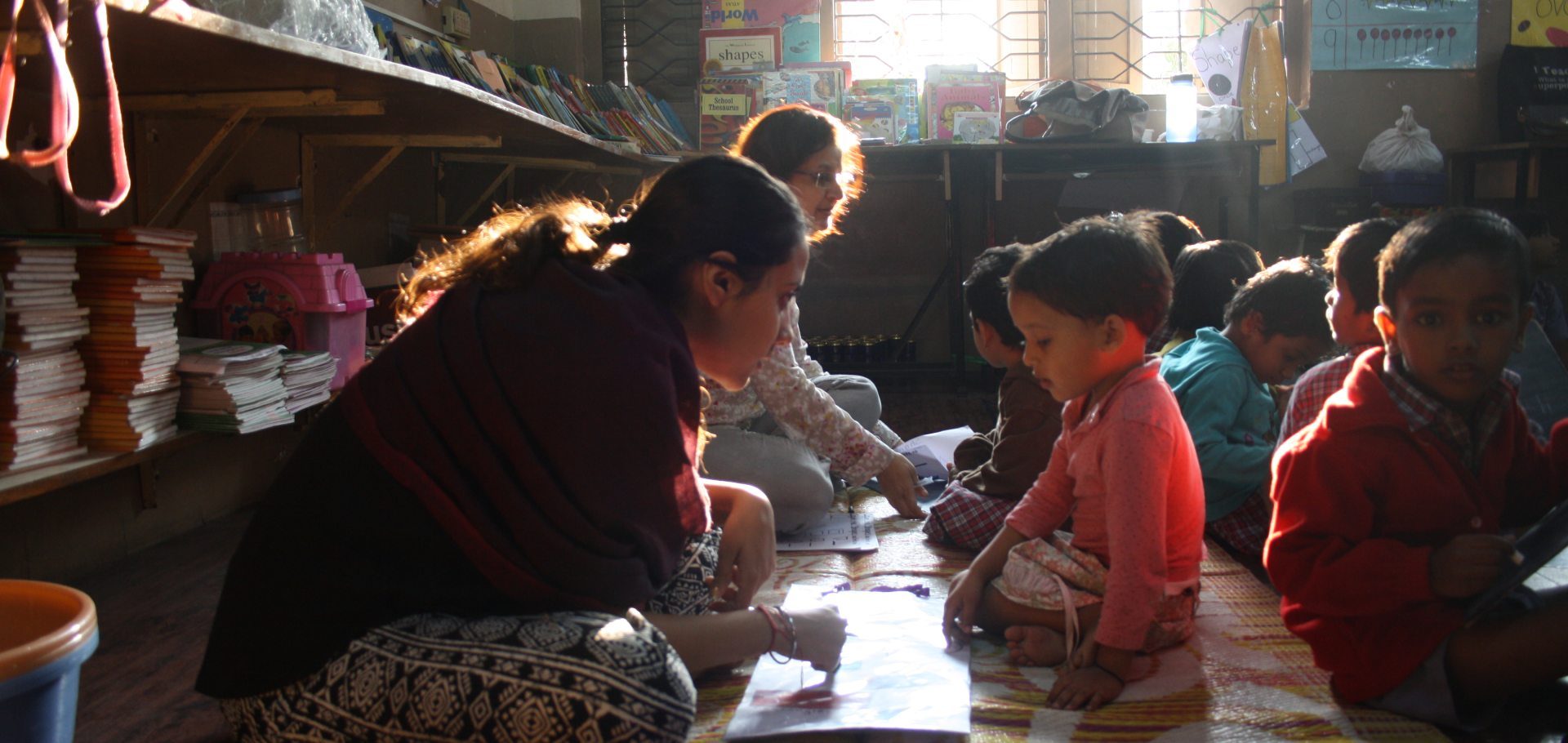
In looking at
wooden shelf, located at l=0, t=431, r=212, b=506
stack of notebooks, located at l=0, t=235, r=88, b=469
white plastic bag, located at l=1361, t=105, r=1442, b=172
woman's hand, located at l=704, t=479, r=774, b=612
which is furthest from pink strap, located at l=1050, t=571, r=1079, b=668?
white plastic bag, located at l=1361, t=105, r=1442, b=172

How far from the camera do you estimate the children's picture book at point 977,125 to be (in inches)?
192

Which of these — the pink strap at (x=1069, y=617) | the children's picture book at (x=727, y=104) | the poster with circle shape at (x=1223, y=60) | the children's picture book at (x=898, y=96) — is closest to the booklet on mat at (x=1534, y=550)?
the pink strap at (x=1069, y=617)

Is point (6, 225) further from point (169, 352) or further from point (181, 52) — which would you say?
point (181, 52)

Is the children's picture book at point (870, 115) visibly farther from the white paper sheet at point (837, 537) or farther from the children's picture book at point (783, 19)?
Answer: the white paper sheet at point (837, 537)

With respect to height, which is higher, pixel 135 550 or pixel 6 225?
pixel 6 225

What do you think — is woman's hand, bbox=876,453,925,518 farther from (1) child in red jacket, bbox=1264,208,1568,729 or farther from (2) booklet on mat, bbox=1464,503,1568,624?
(2) booklet on mat, bbox=1464,503,1568,624

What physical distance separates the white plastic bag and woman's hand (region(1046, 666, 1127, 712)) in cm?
450

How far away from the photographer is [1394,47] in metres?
5.25

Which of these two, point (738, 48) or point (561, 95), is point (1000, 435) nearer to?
point (561, 95)

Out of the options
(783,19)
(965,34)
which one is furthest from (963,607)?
(965,34)

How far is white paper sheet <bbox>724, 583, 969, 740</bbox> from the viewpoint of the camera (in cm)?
131

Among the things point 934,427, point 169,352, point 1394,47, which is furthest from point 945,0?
point 169,352

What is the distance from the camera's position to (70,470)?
179 cm

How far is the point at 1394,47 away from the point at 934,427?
10.6 ft
